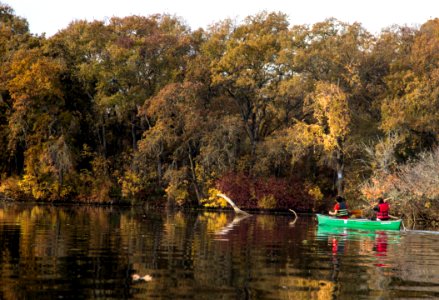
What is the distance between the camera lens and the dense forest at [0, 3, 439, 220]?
5247cm

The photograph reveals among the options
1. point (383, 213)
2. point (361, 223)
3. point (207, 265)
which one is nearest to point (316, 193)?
point (383, 213)

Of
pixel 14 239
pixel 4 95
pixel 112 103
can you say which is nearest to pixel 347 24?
pixel 112 103

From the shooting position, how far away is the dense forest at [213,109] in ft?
172

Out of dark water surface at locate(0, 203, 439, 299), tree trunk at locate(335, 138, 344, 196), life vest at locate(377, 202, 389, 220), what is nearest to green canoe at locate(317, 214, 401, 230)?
life vest at locate(377, 202, 389, 220)

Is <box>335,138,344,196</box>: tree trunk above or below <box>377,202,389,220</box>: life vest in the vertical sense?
above

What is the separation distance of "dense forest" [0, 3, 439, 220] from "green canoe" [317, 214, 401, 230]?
48.8 ft

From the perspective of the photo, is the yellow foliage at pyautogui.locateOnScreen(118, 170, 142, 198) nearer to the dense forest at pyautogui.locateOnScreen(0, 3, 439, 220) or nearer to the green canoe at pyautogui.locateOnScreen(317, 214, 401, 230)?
the dense forest at pyautogui.locateOnScreen(0, 3, 439, 220)

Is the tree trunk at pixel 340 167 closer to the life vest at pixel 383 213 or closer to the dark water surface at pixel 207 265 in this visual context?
the life vest at pixel 383 213

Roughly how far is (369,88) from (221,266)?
132 ft

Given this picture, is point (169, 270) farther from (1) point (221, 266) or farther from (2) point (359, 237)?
(2) point (359, 237)

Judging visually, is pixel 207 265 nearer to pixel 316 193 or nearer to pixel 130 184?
pixel 316 193

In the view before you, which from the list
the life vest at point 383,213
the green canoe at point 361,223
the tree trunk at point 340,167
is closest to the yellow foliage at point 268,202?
the tree trunk at point 340,167

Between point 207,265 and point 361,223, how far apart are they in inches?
741

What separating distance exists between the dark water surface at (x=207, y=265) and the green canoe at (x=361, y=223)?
5.76 m
